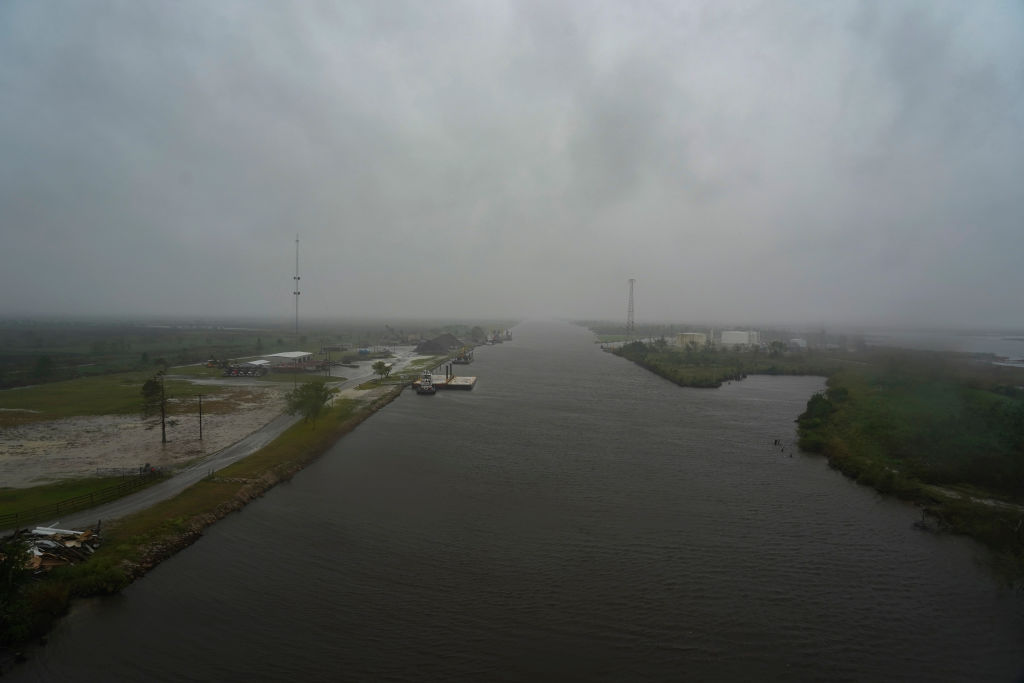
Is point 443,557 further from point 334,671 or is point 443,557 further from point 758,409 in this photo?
point 758,409

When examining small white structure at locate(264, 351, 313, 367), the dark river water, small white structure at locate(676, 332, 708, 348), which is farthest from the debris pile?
small white structure at locate(676, 332, 708, 348)

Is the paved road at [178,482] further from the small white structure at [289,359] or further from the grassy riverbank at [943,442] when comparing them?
the small white structure at [289,359]

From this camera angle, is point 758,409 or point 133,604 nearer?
point 133,604

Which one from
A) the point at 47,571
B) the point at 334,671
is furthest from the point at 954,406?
the point at 47,571

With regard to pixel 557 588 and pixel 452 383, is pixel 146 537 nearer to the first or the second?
pixel 557 588

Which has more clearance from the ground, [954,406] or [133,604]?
[954,406]

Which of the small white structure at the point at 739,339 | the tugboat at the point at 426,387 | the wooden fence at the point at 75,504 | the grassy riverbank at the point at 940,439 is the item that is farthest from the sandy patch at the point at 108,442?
the small white structure at the point at 739,339

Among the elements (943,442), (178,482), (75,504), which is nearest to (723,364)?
(943,442)
